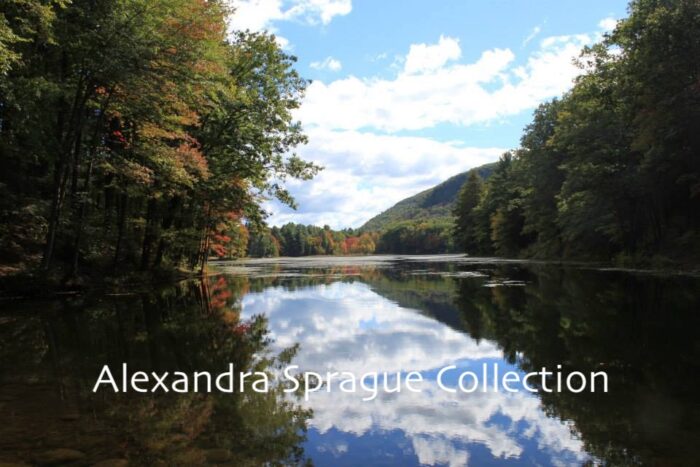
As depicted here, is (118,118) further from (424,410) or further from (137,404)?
(424,410)

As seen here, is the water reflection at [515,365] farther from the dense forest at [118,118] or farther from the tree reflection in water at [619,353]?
the dense forest at [118,118]

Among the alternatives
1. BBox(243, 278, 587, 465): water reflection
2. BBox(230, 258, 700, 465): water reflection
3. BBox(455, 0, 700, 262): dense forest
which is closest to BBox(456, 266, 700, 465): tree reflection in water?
BBox(230, 258, 700, 465): water reflection

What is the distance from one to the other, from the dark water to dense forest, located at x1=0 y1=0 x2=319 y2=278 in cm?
586

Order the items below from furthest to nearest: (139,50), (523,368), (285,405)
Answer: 1. (139,50)
2. (523,368)
3. (285,405)

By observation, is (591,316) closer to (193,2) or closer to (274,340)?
(274,340)

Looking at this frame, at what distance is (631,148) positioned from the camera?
2850 cm

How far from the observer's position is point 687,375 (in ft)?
20.8

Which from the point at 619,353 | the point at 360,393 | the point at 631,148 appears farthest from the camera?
the point at 631,148

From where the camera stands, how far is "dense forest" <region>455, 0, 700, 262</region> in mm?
21203

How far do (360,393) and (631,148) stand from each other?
91.6 ft

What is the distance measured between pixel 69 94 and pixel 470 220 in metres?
75.2

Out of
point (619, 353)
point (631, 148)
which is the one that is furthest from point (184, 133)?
point (631, 148)

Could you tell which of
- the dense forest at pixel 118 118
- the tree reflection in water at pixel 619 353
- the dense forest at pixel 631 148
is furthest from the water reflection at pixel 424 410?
the dense forest at pixel 631 148

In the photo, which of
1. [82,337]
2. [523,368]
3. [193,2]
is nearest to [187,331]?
[82,337]
